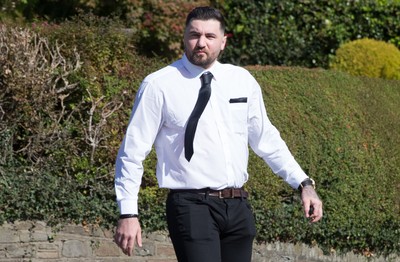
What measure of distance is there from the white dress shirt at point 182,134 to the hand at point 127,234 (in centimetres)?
6

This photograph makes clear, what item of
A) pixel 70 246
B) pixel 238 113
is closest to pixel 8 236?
pixel 70 246

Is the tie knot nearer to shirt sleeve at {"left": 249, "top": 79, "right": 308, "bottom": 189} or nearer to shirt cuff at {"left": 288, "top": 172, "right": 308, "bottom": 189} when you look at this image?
shirt sleeve at {"left": 249, "top": 79, "right": 308, "bottom": 189}

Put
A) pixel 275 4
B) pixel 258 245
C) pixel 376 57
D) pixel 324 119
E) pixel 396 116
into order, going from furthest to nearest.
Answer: pixel 275 4 < pixel 376 57 < pixel 396 116 < pixel 324 119 < pixel 258 245

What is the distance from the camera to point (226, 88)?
5.25 metres

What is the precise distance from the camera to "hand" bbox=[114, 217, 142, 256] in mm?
4832

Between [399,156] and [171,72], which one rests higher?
[171,72]

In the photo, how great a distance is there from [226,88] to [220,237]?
2.65 ft

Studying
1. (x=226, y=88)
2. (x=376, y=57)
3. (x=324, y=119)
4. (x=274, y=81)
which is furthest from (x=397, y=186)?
(x=226, y=88)

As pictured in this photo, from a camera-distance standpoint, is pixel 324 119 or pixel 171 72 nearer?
pixel 171 72

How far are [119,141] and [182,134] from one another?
4.18 m

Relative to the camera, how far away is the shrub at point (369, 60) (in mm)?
12359

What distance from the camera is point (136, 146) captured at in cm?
503

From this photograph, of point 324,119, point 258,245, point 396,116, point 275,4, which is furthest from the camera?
point 275,4

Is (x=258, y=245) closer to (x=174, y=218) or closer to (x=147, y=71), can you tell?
(x=147, y=71)
